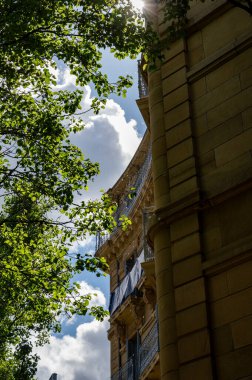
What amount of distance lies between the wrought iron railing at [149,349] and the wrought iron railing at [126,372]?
287cm

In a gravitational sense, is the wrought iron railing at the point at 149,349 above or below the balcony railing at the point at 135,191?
below

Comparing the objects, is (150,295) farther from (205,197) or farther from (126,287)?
(205,197)

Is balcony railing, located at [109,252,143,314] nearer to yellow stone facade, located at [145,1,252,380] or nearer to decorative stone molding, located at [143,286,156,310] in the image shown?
decorative stone molding, located at [143,286,156,310]

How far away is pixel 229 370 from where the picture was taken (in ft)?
34.9

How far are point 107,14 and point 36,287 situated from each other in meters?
6.87

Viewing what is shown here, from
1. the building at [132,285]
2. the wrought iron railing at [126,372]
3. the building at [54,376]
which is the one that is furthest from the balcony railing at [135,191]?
the building at [54,376]

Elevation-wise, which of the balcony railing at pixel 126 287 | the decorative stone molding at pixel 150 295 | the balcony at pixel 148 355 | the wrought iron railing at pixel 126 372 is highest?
the balcony railing at pixel 126 287

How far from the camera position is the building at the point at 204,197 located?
1120 centimetres

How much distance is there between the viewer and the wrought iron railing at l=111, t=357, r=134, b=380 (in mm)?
23969

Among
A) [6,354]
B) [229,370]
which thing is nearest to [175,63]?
[229,370]

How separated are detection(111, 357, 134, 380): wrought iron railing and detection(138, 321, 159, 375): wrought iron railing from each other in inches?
113

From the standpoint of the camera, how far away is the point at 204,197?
500 inches

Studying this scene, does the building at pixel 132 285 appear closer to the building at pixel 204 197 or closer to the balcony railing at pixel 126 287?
the balcony railing at pixel 126 287

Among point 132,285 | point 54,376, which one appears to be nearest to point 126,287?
point 132,285
